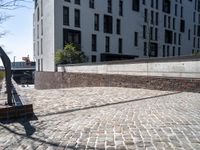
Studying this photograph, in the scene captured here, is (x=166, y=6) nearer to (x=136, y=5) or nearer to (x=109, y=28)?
(x=136, y=5)

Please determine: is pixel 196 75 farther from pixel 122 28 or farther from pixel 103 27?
pixel 122 28

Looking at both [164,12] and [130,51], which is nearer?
[130,51]

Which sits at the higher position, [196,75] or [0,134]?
[196,75]

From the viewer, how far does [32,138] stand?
5.29 m

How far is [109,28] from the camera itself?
4344cm

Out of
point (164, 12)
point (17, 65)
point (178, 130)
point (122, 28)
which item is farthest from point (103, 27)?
point (178, 130)

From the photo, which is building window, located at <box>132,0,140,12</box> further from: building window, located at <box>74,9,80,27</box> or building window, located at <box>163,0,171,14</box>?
building window, located at <box>74,9,80,27</box>

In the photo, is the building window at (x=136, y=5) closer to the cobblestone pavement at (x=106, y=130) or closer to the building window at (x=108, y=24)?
the building window at (x=108, y=24)

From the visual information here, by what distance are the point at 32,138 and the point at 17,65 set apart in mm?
61254

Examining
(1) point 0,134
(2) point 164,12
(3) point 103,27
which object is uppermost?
(2) point 164,12

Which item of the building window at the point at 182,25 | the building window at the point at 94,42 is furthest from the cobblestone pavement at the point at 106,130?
the building window at the point at 182,25

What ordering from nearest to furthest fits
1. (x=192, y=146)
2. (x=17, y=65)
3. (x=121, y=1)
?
1. (x=192, y=146)
2. (x=121, y=1)
3. (x=17, y=65)

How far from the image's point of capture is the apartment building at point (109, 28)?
38.4m

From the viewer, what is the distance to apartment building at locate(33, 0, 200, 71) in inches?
1512
